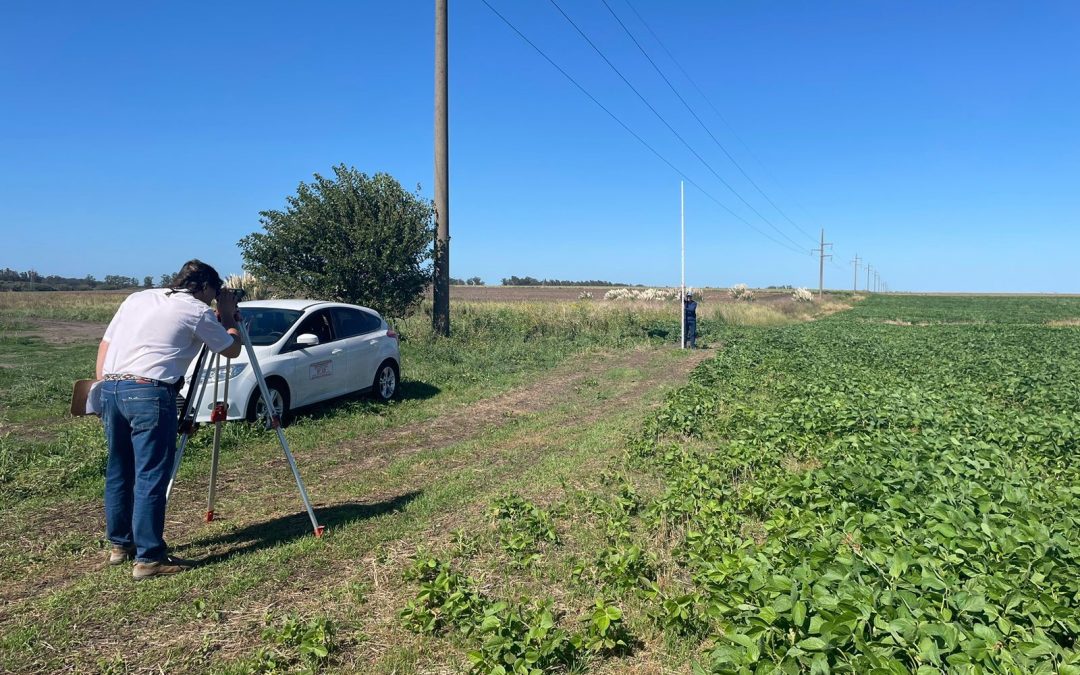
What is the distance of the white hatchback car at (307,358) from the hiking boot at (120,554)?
3330 mm

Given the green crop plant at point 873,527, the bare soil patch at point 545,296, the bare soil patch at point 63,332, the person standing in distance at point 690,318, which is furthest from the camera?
the bare soil patch at point 545,296

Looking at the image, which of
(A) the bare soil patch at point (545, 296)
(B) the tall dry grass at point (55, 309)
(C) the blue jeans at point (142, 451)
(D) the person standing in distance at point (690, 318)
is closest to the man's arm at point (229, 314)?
(C) the blue jeans at point (142, 451)

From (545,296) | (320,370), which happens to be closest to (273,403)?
(320,370)

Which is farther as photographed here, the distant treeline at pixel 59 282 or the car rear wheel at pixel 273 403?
the distant treeline at pixel 59 282

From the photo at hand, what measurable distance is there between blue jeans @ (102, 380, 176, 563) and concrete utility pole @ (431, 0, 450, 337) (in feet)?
45.3

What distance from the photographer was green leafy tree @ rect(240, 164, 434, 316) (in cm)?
1595

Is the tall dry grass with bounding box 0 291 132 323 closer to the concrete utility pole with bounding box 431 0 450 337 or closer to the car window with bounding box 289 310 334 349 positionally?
the concrete utility pole with bounding box 431 0 450 337

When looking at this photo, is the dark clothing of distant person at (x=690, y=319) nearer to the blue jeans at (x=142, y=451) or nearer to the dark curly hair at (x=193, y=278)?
the dark curly hair at (x=193, y=278)

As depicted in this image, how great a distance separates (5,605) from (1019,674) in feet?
16.5

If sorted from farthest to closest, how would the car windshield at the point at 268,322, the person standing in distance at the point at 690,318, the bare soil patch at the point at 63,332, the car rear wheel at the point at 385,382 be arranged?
the person standing in distance at the point at 690,318 < the bare soil patch at the point at 63,332 < the car rear wheel at the point at 385,382 < the car windshield at the point at 268,322

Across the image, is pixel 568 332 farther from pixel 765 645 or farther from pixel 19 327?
pixel 765 645

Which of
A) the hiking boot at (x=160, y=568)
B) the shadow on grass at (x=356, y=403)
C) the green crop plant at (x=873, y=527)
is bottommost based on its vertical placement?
the hiking boot at (x=160, y=568)

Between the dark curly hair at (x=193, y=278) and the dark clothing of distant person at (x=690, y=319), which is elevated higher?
the dark curly hair at (x=193, y=278)

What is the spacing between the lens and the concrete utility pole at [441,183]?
1720 centimetres
